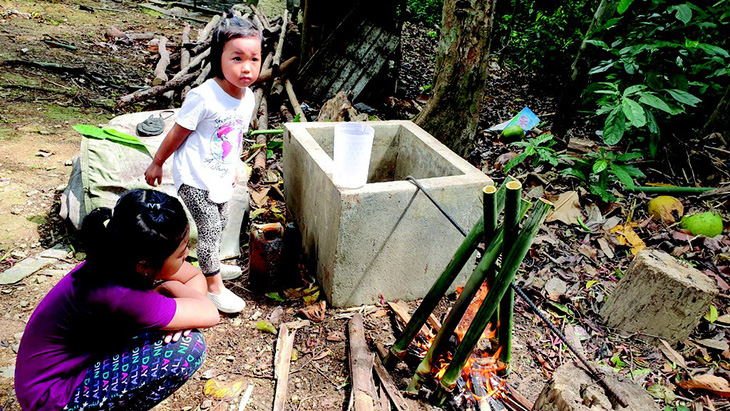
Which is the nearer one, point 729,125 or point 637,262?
point 637,262

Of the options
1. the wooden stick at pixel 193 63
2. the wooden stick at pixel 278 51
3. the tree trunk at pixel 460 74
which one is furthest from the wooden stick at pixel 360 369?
the wooden stick at pixel 193 63

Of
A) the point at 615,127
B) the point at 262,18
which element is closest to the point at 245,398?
the point at 615,127

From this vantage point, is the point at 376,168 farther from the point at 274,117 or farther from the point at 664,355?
the point at 274,117

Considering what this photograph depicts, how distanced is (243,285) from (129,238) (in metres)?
1.80

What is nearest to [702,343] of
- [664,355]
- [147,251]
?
[664,355]

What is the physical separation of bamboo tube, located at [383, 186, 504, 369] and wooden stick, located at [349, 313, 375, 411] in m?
0.16

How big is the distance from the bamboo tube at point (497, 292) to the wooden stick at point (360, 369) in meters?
0.38

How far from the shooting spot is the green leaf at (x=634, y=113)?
3.67 m

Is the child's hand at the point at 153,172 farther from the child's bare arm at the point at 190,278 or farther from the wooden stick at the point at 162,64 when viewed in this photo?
the wooden stick at the point at 162,64

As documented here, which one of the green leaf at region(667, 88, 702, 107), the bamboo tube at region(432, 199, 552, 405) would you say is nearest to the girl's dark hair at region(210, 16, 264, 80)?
the bamboo tube at region(432, 199, 552, 405)

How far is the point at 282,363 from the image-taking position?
277 centimetres

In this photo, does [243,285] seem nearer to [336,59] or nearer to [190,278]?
[190,278]

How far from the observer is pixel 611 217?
14.8 feet

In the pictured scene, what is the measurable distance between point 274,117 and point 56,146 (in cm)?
267
